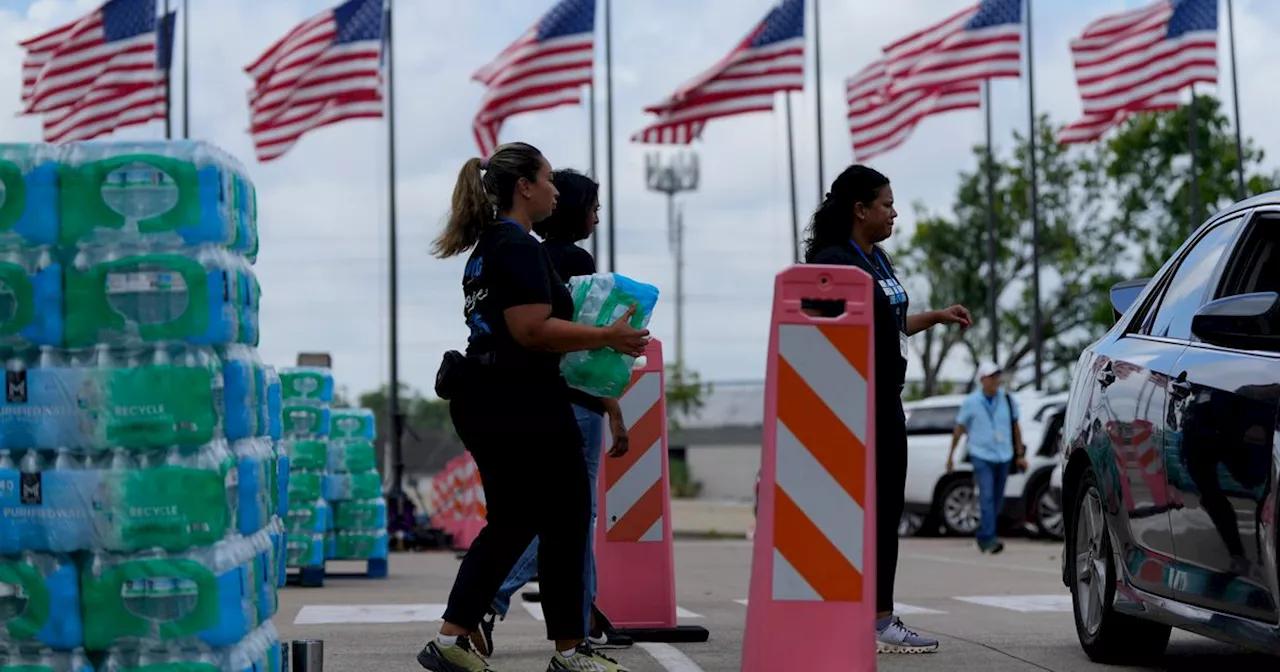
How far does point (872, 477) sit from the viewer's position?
258 inches

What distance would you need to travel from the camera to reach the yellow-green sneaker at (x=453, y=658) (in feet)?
23.3

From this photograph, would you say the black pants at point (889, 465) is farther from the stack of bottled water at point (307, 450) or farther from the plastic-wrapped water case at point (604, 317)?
the stack of bottled water at point (307, 450)

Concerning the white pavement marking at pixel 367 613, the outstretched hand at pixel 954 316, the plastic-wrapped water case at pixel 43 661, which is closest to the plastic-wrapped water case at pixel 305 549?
the white pavement marking at pixel 367 613

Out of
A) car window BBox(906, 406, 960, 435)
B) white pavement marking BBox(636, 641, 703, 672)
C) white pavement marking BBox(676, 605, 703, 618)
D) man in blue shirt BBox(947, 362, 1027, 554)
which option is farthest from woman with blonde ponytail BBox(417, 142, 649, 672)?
car window BBox(906, 406, 960, 435)

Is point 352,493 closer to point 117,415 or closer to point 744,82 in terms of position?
point 117,415

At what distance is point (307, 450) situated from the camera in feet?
50.8

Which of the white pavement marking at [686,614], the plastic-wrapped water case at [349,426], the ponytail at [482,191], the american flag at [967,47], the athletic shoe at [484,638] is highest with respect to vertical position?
the american flag at [967,47]

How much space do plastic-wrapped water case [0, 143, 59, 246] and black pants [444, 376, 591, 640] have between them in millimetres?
1673

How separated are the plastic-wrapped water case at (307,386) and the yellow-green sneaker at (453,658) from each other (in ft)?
27.4

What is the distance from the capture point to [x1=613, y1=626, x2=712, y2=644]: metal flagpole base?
8.96m

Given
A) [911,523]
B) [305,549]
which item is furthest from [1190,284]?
[911,523]

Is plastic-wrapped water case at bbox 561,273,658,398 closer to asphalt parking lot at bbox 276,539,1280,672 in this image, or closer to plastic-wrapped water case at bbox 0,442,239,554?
asphalt parking lot at bbox 276,539,1280,672

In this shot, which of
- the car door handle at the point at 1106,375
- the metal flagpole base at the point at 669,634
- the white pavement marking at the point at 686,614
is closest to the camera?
the car door handle at the point at 1106,375

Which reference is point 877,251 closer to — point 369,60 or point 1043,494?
point 1043,494
